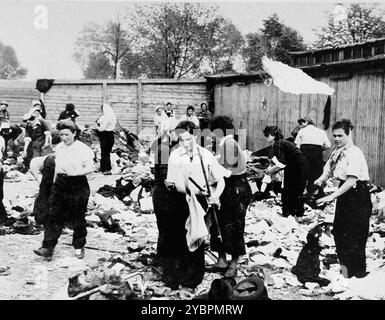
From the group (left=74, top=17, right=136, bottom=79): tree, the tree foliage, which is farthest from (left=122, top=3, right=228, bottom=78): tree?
(left=74, top=17, right=136, bottom=79): tree

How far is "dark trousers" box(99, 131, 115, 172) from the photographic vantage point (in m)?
10.5

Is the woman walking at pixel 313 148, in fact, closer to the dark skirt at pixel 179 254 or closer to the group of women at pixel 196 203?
the group of women at pixel 196 203

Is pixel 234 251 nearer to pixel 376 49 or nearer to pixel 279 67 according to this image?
pixel 376 49

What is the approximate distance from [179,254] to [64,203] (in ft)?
4.67

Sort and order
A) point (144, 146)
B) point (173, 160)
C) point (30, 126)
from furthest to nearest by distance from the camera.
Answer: point (144, 146) < point (30, 126) < point (173, 160)

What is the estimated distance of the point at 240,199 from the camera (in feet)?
17.0

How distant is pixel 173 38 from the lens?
47.7ft

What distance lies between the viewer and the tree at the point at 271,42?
16.9 metres

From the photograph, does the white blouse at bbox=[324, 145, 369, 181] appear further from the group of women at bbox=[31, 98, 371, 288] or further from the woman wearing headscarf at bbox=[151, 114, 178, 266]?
the woman wearing headscarf at bbox=[151, 114, 178, 266]

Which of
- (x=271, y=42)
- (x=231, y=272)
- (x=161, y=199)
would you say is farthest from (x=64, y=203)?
(x=271, y=42)

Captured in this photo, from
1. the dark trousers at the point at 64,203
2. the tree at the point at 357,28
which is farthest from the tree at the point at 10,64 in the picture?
the tree at the point at 357,28

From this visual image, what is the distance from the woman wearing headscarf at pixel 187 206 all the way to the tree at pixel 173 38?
814 centimetres
